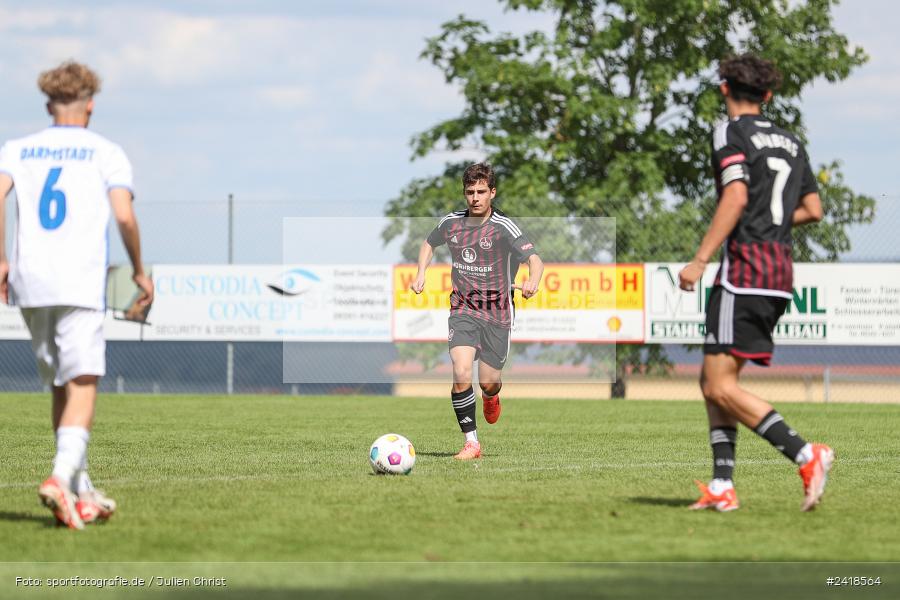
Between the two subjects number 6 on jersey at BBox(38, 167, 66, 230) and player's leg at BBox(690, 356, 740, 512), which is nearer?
number 6 on jersey at BBox(38, 167, 66, 230)

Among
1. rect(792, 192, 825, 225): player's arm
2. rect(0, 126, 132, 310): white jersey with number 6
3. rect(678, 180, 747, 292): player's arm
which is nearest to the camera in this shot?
rect(0, 126, 132, 310): white jersey with number 6

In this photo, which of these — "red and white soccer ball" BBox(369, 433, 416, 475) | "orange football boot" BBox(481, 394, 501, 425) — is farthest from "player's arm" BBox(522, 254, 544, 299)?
"red and white soccer ball" BBox(369, 433, 416, 475)

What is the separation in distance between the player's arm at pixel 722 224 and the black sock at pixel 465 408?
12.9ft

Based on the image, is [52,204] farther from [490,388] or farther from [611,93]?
[611,93]

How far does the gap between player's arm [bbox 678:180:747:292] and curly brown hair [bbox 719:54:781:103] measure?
493mm

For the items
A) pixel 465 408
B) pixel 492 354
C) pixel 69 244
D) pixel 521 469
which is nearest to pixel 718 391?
pixel 521 469

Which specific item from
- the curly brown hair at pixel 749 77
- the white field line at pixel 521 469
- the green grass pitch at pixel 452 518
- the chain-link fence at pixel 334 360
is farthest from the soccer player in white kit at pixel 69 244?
the chain-link fence at pixel 334 360

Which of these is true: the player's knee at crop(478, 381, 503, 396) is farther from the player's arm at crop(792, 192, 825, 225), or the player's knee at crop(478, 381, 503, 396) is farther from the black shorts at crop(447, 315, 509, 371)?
the player's arm at crop(792, 192, 825, 225)

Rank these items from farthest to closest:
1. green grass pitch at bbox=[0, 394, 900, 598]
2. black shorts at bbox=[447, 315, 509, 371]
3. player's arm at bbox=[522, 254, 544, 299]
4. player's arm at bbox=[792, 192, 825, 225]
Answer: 1. black shorts at bbox=[447, 315, 509, 371]
2. player's arm at bbox=[522, 254, 544, 299]
3. player's arm at bbox=[792, 192, 825, 225]
4. green grass pitch at bbox=[0, 394, 900, 598]

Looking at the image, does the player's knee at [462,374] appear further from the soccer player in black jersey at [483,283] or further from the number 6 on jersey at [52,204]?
the number 6 on jersey at [52,204]

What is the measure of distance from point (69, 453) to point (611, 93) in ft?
80.9

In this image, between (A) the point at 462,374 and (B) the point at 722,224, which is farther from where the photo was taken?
(A) the point at 462,374

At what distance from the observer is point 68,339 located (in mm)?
5984

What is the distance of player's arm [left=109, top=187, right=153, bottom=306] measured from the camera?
5.99m
